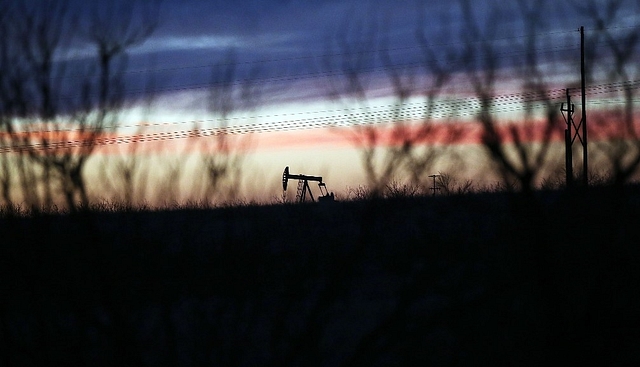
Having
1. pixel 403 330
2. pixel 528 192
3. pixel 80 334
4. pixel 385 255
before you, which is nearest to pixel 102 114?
pixel 80 334

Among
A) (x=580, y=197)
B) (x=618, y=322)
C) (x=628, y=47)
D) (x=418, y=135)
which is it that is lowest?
(x=618, y=322)

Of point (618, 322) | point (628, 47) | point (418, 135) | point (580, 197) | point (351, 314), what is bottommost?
point (351, 314)

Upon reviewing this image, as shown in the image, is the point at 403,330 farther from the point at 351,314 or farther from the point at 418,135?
the point at 351,314

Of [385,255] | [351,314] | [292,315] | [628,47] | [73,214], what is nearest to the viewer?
[73,214]

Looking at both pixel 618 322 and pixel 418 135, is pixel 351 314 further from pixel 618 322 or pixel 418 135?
pixel 418 135

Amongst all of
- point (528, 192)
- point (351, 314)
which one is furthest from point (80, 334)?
point (351, 314)

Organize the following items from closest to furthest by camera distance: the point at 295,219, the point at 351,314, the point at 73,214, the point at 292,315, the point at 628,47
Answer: the point at 73,214, the point at 628,47, the point at 292,315, the point at 351,314, the point at 295,219

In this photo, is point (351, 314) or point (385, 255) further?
point (385, 255)

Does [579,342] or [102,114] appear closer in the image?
[102,114]

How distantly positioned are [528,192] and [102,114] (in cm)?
347

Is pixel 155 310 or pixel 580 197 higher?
pixel 580 197

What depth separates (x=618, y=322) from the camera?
6.40 meters

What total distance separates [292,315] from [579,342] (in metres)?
2.67

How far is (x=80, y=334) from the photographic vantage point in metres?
5.55
